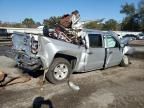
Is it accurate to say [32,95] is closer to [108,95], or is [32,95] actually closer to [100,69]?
[108,95]

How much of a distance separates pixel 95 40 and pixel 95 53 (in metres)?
0.49

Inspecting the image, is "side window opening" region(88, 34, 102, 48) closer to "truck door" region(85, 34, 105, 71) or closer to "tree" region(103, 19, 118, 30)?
Answer: "truck door" region(85, 34, 105, 71)

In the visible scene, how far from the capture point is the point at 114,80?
26.8ft

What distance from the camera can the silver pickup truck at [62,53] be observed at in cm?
720

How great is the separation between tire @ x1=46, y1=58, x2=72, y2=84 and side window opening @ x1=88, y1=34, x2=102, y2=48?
1.33m

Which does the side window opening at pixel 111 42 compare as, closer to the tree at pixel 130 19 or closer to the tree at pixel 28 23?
the tree at pixel 28 23

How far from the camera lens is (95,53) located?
8.60m

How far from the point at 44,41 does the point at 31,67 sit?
93 centimetres

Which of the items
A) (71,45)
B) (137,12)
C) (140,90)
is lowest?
(140,90)

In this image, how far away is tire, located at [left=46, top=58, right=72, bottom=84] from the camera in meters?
7.39

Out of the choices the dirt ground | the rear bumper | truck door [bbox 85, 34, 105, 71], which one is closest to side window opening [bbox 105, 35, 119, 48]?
truck door [bbox 85, 34, 105, 71]

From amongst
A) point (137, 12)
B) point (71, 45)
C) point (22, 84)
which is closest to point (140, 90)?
point (71, 45)

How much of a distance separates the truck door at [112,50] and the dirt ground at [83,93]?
84 cm

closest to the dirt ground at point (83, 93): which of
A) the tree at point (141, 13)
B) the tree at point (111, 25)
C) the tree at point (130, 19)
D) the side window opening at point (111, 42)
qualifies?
the side window opening at point (111, 42)
